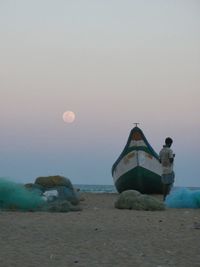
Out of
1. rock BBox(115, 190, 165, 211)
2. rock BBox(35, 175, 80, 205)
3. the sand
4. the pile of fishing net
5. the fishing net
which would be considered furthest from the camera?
rock BBox(35, 175, 80, 205)

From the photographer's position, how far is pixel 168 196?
45.9 feet

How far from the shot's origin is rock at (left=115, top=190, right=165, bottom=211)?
481 inches

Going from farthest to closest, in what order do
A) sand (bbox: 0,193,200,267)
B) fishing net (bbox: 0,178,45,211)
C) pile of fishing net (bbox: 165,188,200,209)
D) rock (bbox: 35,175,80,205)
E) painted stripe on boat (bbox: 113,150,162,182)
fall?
painted stripe on boat (bbox: 113,150,162,182), rock (bbox: 35,175,80,205), pile of fishing net (bbox: 165,188,200,209), fishing net (bbox: 0,178,45,211), sand (bbox: 0,193,200,267)

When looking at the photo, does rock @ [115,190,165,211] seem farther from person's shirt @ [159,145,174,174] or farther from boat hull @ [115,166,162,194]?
boat hull @ [115,166,162,194]

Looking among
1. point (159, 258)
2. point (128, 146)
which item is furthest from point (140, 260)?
point (128, 146)

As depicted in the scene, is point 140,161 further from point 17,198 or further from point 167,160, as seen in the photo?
point 17,198

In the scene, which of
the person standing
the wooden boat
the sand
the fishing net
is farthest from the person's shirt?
the wooden boat

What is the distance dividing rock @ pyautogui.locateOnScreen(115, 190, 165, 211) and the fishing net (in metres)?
2.05

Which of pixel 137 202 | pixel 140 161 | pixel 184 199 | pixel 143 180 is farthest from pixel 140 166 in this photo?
pixel 137 202

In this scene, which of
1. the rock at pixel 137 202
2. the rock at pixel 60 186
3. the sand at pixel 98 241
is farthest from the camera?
the rock at pixel 60 186

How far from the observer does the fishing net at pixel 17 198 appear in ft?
39.4

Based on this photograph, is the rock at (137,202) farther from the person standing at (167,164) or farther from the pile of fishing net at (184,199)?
the person standing at (167,164)

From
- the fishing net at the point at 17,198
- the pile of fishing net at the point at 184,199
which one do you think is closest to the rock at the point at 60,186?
the fishing net at the point at 17,198

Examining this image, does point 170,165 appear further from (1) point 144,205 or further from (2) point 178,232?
(2) point 178,232
